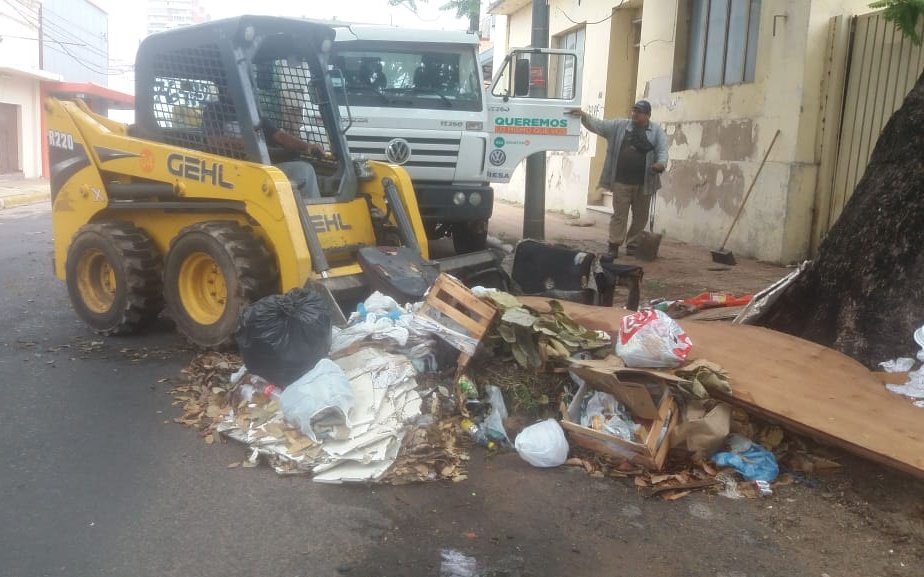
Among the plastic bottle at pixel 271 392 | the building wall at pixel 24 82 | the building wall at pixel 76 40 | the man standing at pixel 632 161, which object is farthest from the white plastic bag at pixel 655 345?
the building wall at pixel 76 40

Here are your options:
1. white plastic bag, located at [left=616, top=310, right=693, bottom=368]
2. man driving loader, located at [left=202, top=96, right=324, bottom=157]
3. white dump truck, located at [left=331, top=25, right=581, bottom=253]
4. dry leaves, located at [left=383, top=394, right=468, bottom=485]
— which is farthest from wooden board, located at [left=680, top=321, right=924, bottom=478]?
white dump truck, located at [left=331, top=25, right=581, bottom=253]

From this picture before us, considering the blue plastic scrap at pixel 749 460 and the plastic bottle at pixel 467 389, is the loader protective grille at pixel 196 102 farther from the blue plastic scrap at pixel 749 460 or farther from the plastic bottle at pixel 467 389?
the blue plastic scrap at pixel 749 460

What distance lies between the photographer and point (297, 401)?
4113 mm

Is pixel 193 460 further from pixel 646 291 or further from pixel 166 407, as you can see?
pixel 646 291

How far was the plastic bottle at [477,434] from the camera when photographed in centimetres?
422

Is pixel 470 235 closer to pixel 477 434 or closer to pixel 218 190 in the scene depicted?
pixel 218 190

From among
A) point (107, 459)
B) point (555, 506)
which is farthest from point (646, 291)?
point (107, 459)

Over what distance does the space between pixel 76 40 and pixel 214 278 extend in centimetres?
3659

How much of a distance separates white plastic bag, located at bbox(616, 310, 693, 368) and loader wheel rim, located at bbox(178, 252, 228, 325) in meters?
2.91

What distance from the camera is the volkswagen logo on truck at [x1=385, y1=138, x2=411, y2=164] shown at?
8516 millimetres

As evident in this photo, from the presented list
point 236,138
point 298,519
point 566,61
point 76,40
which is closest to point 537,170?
point 236,138

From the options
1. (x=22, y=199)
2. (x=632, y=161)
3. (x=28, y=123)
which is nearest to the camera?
(x=632, y=161)

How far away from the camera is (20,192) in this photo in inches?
823

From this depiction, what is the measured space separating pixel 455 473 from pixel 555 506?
1.76 ft
